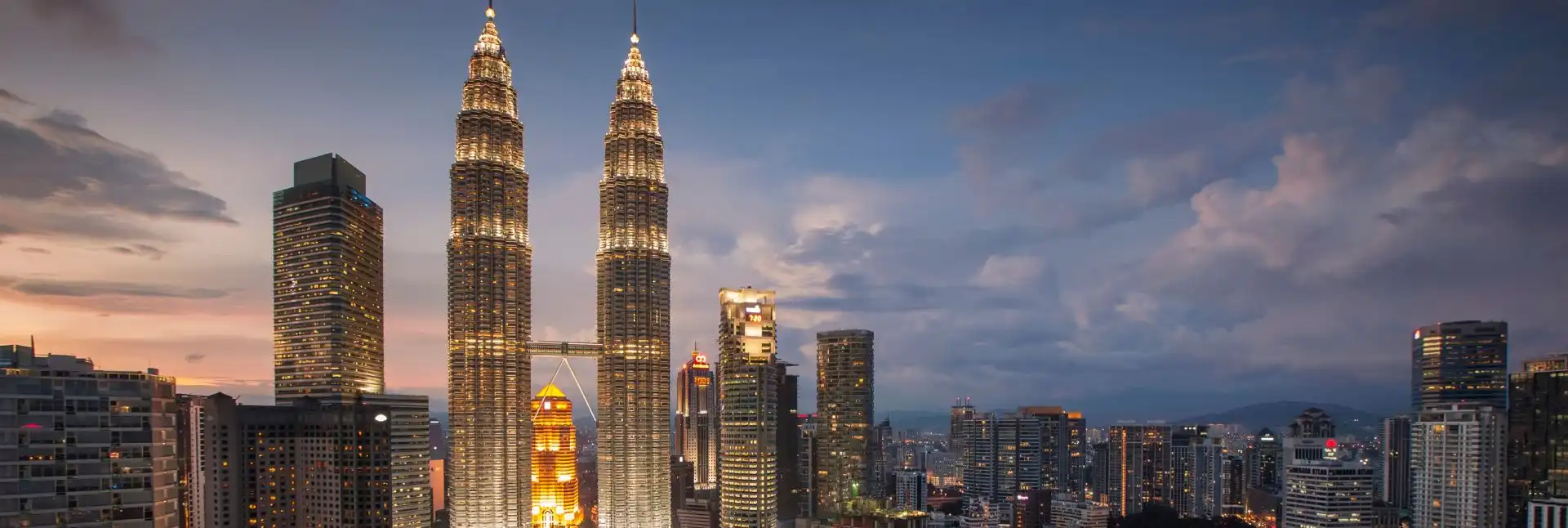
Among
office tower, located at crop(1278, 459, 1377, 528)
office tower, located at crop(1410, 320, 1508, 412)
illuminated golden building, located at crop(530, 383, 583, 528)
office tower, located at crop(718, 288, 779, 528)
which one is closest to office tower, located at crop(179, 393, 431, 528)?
office tower, located at crop(718, 288, 779, 528)

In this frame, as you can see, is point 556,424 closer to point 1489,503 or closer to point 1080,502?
point 1080,502

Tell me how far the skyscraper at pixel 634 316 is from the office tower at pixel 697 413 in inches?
1233

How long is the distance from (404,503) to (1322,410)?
94893 millimetres

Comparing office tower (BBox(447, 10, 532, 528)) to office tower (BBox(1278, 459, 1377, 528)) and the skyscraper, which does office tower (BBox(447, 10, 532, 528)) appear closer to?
the skyscraper

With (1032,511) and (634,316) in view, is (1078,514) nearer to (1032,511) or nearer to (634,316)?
(1032,511)

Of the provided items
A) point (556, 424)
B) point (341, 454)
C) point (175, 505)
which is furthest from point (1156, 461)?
point (175, 505)

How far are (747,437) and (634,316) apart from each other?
51.7ft

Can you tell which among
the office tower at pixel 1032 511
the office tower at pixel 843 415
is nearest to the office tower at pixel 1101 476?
the office tower at pixel 1032 511

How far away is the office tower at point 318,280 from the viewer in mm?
66062

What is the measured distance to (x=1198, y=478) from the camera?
3750 inches

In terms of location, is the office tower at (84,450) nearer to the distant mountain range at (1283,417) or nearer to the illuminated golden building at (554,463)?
the illuminated golden building at (554,463)

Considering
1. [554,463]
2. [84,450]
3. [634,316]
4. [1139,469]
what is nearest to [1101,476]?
[1139,469]

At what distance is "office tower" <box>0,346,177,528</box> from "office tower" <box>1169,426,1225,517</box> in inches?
3750

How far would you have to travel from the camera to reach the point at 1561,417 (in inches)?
1984
